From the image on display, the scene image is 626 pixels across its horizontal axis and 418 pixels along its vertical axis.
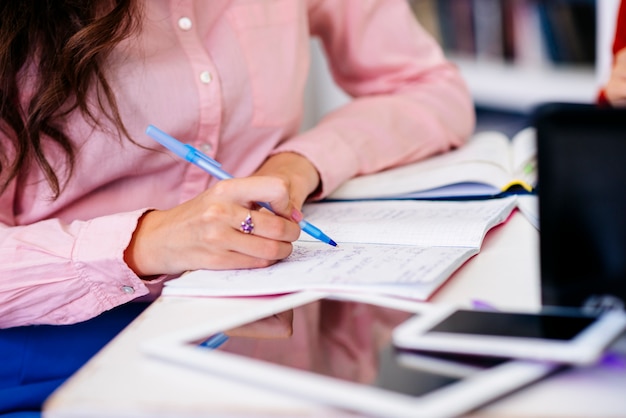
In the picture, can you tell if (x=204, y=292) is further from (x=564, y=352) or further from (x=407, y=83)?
(x=407, y=83)

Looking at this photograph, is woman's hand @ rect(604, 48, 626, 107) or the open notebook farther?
woman's hand @ rect(604, 48, 626, 107)

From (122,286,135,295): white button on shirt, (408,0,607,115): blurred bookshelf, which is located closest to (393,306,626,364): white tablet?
(122,286,135,295): white button on shirt

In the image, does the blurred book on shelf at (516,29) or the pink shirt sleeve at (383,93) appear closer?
the pink shirt sleeve at (383,93)

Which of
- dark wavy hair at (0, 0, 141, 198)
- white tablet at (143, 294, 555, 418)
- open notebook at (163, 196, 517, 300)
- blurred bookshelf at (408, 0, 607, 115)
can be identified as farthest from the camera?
blurred bookshelf at (408, 0, 607, 115)

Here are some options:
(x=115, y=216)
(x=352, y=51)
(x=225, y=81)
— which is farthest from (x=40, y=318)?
(x=352, y=51)

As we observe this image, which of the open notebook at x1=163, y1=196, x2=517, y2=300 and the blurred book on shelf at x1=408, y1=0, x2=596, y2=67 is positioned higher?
the blurred book on shelf at x1=408, y1=0, x2=596, y2=67

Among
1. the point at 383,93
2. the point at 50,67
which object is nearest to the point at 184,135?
the point at 50,67

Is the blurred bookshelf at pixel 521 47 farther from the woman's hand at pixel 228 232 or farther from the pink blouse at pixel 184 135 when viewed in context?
the woman's hand at pixel 228 232

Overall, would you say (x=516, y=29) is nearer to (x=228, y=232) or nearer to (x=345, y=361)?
(x=228, y=232)

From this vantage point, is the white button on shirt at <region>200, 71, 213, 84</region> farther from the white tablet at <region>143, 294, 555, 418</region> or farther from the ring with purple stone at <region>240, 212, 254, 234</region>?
the white tablet at <region>143, 294, 555, 418</region>

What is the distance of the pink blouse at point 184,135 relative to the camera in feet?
2.47

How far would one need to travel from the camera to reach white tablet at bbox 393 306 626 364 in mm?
429

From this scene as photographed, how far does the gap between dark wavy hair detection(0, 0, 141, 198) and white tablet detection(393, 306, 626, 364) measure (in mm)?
503

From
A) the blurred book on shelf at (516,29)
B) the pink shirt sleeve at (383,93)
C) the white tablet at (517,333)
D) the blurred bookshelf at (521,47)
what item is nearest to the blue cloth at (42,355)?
the pink shirt sleeve at (383,93)
